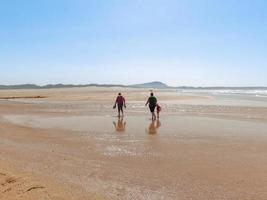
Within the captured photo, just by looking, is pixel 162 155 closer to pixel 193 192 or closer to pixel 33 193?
pixel 193 192

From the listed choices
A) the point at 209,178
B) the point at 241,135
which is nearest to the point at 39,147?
the point at 209,178

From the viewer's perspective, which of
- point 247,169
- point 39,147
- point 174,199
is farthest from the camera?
point 39,147

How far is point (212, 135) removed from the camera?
15023mm

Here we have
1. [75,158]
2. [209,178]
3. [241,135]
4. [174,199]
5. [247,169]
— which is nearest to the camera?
[174,199]

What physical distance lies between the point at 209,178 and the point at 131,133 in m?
7.69

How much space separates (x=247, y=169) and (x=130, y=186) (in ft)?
10.3

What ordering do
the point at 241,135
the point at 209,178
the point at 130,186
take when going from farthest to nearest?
the point at 241,135
the point at 209,178
the point at 130,186

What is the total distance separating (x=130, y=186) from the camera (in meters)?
7.58

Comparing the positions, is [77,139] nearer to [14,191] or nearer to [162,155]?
[162,155]

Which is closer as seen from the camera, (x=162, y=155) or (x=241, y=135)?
(x=162, y=155)

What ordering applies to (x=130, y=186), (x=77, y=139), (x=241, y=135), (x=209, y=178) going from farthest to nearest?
(x=241, y=135)
(x=77, y=139)
(x=209, y=178)
(x=130, y=186)

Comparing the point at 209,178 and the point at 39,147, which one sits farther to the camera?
the point at 39,147

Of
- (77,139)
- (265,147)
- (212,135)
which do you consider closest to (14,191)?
(77,139)

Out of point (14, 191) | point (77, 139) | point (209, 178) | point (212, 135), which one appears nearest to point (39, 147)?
point (77, 139)
